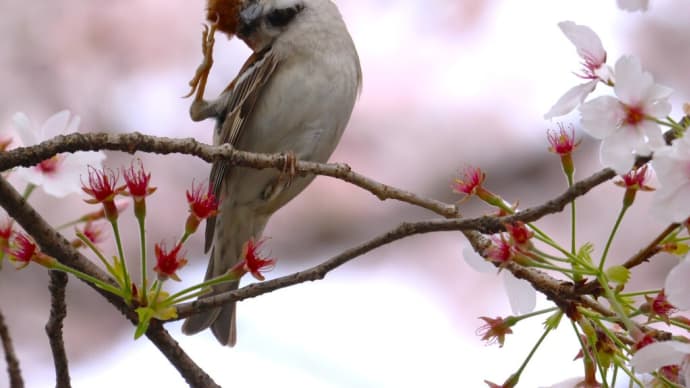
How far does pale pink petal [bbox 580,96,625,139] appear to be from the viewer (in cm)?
101

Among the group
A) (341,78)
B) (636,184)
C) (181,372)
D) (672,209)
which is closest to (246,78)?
(341,78)

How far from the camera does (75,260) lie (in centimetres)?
136

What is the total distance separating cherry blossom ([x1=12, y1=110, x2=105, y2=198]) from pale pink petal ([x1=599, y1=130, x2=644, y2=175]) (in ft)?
2.59

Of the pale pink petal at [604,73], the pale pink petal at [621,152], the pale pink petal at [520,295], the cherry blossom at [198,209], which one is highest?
the cherry blossom at [198,209]

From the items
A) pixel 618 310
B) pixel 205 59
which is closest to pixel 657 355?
pixel 618 310

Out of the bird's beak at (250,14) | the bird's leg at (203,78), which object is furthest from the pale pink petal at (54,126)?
the bird's beak at (250,14)

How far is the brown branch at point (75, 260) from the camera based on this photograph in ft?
4.37

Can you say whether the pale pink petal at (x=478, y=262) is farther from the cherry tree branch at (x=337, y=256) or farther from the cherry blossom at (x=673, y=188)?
the cherry blossom at (x=673, y=188)

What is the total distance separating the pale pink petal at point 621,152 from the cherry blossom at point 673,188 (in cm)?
3

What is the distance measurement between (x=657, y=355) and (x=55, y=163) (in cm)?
95

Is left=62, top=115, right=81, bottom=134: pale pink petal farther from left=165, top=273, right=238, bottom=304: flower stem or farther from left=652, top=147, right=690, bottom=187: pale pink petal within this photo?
left=652, top=147, right=690, bottom=187: pale pink petal

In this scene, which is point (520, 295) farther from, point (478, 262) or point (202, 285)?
→ point (202, 285)

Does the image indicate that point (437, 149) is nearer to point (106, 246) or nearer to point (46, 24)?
point (106, 246)

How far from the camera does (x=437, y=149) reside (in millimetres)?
4367
